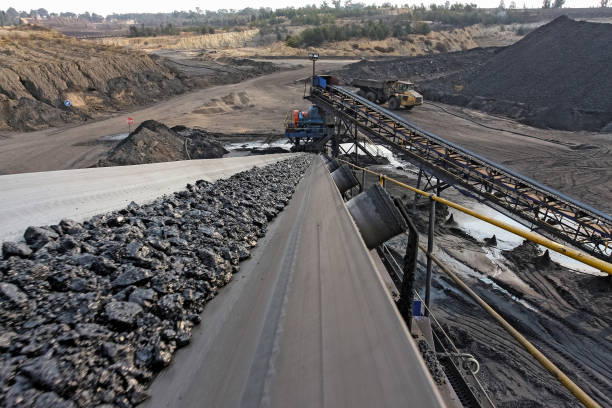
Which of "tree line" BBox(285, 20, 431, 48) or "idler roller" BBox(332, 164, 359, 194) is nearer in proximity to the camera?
"idler roller" BBox(332, 164, 359, 194)

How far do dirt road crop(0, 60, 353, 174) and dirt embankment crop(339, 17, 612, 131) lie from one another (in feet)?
36.6

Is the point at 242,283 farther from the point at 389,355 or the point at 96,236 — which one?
the point at 389,355

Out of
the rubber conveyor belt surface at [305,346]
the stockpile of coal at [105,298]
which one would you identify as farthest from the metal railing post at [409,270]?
the stockpile of coal at [105,298]

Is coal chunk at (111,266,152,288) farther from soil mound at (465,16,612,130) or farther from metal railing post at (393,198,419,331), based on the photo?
soil mound at (465,16,612,130)

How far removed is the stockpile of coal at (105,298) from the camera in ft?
5.55

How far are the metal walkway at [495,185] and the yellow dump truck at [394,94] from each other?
551 inches

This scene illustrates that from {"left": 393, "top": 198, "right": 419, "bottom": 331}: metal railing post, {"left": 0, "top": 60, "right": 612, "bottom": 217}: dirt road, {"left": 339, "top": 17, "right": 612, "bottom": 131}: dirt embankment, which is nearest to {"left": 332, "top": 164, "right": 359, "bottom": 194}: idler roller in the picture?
{"left": 393, "top": 198, "right": 419, "bottom": 331}: metal railing post

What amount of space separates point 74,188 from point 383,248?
15.5 feet

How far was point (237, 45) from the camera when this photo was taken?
74.3 metres

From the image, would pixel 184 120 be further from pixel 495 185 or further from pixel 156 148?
pixel 495 185

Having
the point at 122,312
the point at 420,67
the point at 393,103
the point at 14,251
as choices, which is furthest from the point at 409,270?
the point at 420,67

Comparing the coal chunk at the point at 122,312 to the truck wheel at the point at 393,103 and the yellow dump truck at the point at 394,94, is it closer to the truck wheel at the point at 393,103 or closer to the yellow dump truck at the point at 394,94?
the yellow dump truck at the point at 394,94

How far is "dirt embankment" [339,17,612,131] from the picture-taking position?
25094 mm

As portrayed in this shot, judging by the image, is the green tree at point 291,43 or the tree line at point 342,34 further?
the tree line at point 342,34
